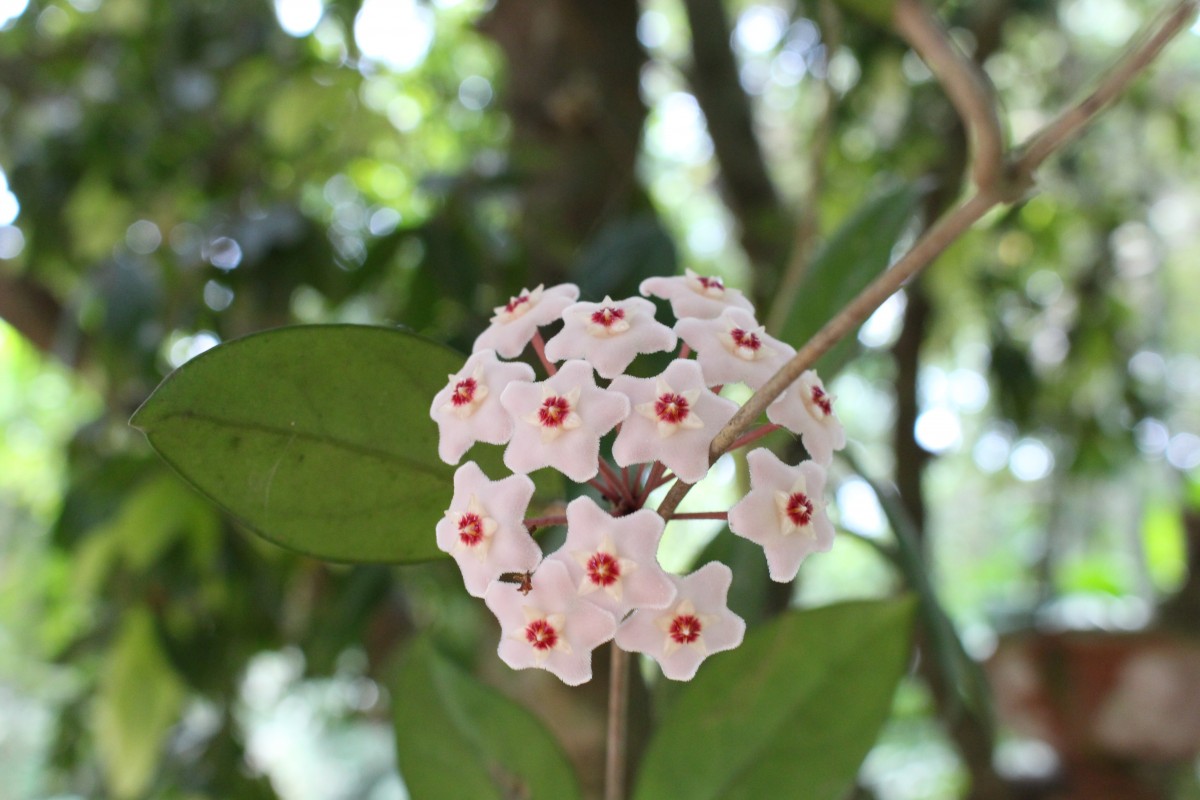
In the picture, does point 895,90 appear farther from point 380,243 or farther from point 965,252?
point 380,243

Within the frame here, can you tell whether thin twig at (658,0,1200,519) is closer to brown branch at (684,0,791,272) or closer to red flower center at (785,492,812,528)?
red flower center at (785,492,812,528)

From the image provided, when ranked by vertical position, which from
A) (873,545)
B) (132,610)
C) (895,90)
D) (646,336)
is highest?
(895,90)

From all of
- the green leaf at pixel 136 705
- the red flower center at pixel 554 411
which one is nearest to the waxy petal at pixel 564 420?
the red flower center at pixel 554 411

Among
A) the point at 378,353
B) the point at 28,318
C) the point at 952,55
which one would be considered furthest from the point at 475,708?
the point at 28,318

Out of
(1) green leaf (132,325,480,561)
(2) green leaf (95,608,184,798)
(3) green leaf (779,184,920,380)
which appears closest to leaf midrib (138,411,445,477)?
(1) green leaf (132,325,480,561)

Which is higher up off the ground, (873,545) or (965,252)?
(965,252)

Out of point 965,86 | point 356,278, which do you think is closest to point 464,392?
point 965,86

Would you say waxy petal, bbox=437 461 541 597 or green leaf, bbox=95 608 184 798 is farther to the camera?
green leaf, bbox=95 608 184 798

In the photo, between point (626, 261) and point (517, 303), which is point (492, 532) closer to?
point (517, 303)
